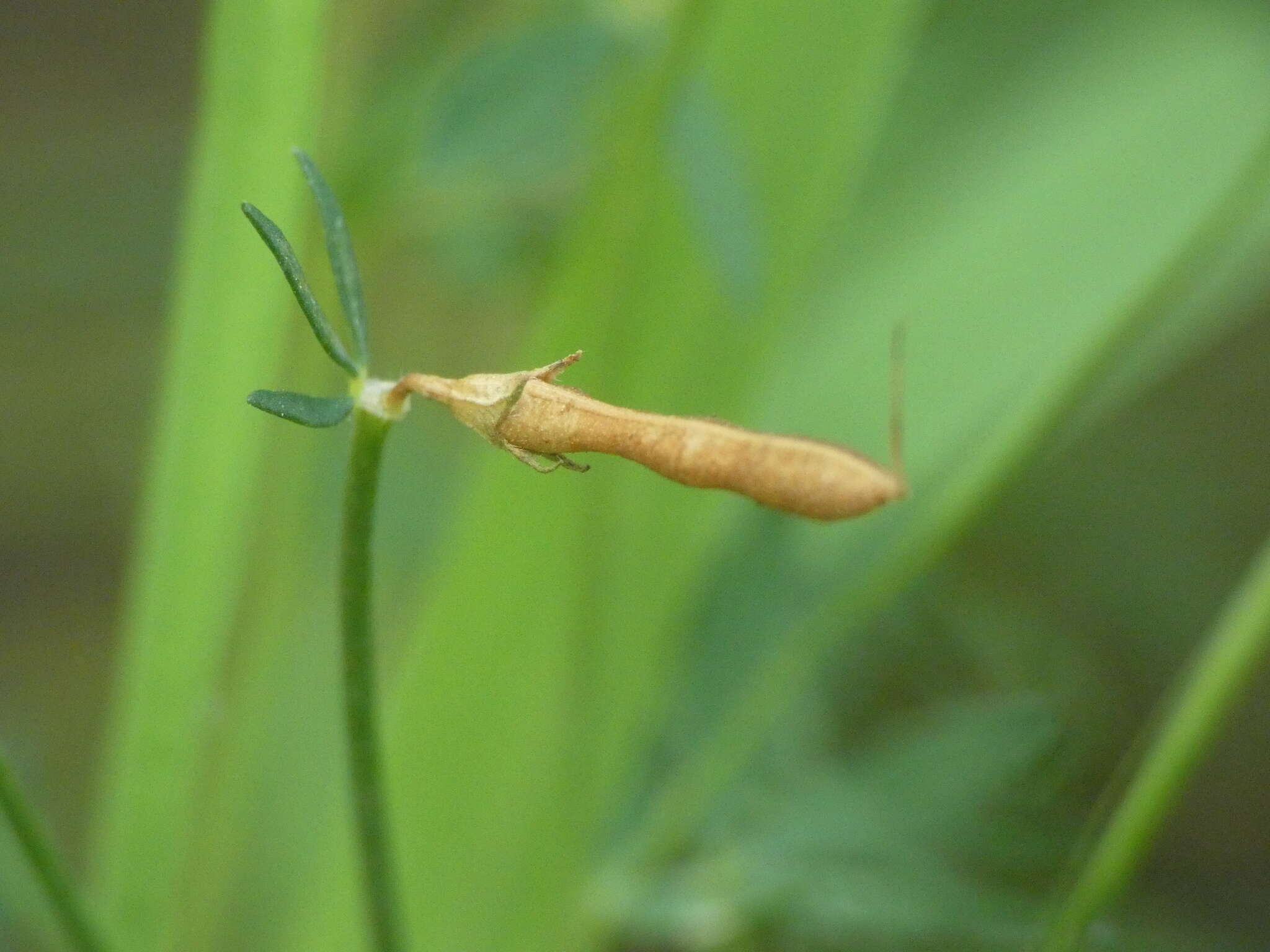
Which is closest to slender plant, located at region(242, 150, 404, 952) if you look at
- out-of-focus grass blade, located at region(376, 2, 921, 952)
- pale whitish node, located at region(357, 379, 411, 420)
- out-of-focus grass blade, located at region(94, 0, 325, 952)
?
pale whitish node, located at region(357, 379, 411, 420)

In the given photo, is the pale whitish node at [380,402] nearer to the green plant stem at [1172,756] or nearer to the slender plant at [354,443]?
the slender plant at [354,443]

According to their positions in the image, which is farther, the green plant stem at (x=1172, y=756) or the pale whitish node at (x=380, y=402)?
the green plant stem at (x=1172, y=756)

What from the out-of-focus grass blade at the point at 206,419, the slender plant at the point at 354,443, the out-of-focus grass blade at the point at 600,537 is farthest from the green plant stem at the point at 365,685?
the out-of-focus grass blade at the point at 600,537

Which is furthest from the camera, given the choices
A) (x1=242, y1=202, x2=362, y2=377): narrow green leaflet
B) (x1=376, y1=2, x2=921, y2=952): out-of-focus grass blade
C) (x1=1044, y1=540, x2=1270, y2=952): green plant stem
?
(x1=376, y1=2, x2=921, y2=952): out-of-focus grass blade

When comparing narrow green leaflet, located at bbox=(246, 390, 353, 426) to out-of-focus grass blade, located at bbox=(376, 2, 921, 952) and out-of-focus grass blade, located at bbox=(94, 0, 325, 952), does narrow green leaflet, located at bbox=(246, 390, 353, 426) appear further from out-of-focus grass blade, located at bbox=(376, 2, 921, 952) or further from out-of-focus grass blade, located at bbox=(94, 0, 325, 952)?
out-of-focus grass blade, located at bbox=(376, 2, 921, 952)

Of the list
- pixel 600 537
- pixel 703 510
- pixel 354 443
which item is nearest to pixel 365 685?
pixel 354 443

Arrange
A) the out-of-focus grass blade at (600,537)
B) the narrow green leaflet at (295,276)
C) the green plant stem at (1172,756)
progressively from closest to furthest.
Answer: the narrow green leaflet at (295,276)
the green plant stem at (1172,756)
the out-of-focus grass blade at (600,537)

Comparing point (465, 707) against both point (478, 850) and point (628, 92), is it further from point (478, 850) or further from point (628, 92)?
point (628, 92)
